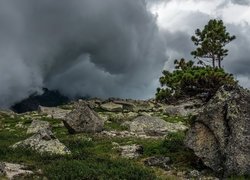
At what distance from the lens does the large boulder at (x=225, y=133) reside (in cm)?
2375

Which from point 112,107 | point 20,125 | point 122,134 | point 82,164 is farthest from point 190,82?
point 112,107

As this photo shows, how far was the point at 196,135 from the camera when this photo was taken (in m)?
26.2

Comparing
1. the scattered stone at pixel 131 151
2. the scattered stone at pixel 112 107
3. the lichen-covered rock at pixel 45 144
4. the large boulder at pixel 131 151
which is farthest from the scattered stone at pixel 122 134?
the scattered stone at pixel 112 107

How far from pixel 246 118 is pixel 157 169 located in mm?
5455

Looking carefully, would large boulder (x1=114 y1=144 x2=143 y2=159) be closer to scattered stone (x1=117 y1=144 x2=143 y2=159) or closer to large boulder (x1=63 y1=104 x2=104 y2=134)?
scattered stone (x1=117 y1=144 x2=143 y2=159)

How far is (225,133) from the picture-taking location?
82.8 feet

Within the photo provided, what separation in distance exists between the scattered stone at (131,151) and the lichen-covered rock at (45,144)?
3.50 meters

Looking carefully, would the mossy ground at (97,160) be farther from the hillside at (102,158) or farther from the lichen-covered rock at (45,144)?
the lichen-covered rock at (45,144)

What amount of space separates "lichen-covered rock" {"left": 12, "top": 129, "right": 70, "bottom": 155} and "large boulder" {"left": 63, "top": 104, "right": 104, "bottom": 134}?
12.4 meters

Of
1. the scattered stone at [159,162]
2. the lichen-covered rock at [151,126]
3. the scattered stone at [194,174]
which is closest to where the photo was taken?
the scattered stone at [194,174]

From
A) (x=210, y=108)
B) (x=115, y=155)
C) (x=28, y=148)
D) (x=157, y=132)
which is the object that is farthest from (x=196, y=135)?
(x=157, y=132)

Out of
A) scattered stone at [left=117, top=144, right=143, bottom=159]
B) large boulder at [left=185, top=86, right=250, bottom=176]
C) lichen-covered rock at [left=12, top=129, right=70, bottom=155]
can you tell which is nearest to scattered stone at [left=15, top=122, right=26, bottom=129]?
lichen-covered rock at [left=12, top=129, right=70, bottom=155]

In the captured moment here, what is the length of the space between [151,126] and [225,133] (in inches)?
890

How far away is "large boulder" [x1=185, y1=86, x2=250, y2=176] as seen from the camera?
77.9 ft
